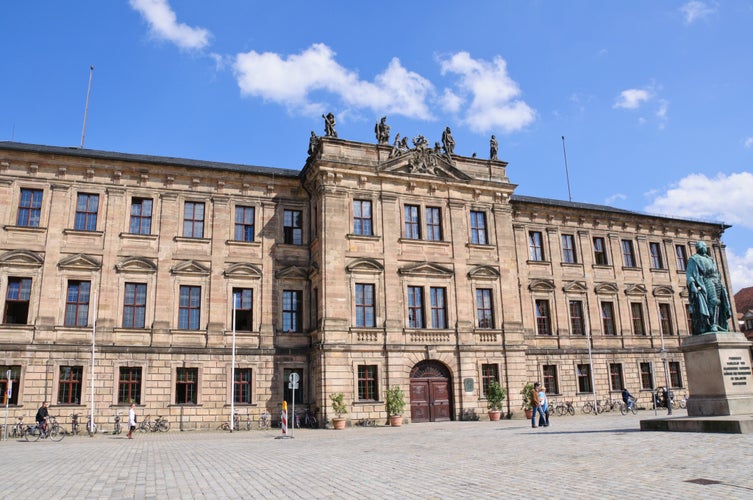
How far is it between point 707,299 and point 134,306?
27395 mm

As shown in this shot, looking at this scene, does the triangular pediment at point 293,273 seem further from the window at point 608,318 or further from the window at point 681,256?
the window at point 681,256

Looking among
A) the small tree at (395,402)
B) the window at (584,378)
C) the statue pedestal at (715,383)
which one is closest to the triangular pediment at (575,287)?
the window at (584,378)

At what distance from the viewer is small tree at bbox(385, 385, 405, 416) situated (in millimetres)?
31094

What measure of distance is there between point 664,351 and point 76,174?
39378 millimetres

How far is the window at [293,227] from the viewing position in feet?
117

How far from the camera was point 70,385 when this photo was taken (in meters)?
29.9

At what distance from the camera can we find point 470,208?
37.1m

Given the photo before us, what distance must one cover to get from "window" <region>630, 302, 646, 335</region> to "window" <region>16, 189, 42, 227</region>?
3969 cm

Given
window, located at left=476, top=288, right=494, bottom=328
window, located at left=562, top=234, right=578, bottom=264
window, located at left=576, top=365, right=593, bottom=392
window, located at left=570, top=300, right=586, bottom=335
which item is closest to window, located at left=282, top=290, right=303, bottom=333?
window, located at left=476, top=288, right=494, bottom=328

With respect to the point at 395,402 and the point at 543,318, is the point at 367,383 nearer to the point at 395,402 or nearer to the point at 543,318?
the point at 395,402

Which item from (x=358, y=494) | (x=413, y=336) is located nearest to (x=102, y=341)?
(x=413, y=336)

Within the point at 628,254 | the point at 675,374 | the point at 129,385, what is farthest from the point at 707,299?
the point at 129,385

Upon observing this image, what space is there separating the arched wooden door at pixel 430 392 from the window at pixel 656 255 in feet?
72.0

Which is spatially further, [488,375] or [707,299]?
[488,375]
